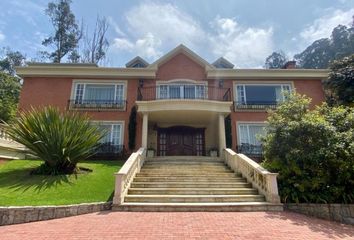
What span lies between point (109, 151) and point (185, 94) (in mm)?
6715

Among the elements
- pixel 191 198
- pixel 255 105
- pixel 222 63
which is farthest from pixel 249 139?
pixel 191 198

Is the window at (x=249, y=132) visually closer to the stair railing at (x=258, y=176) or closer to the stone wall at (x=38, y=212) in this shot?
the stair railing at (x=258, y=176)

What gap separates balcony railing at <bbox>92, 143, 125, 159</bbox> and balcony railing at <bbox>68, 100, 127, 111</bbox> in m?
2.73

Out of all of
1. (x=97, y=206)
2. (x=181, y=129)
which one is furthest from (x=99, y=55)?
(x=97, y=206)

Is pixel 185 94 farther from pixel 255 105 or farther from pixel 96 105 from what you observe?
pixel 96 105

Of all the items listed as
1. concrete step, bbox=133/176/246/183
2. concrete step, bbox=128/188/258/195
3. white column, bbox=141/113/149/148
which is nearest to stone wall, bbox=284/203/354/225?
concrete step, bbox=128/188/258/195

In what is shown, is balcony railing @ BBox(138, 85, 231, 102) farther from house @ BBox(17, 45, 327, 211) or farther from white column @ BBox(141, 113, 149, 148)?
white column @ BBox(141, 113, 149, 148)

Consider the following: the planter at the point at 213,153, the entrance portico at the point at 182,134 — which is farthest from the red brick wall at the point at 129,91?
the planter at the point at 213,153

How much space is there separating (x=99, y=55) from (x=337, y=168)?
3055 cm

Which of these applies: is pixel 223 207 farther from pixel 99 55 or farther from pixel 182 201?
pixel 99 55

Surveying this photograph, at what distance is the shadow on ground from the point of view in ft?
18.2

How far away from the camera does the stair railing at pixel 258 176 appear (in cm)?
779

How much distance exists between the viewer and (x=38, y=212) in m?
6.54

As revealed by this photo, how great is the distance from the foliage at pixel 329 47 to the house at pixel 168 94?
31.8 m
